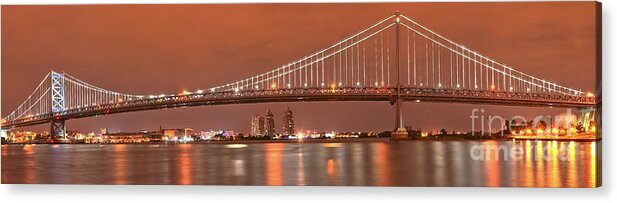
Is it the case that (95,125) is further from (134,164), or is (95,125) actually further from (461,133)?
(461,133)

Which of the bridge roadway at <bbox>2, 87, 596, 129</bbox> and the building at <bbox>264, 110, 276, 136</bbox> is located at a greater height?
the bridge roadway at <bbox>2, 87, 596, 129</bbox>

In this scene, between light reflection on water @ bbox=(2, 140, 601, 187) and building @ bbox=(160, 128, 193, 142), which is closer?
light reflection on water @ bbox=(2, 140, 601, 187)

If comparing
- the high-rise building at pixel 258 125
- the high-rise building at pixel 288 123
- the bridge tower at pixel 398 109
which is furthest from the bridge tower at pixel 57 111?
the bridge tower at pixel 398 109

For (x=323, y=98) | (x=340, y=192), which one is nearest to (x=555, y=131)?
(x=323, y=98)

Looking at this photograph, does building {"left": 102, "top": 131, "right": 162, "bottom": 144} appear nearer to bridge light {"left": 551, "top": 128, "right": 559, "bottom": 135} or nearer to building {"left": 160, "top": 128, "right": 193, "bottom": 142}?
building {"left": 160, "top": 128, "right": 193, "bottom": 142}

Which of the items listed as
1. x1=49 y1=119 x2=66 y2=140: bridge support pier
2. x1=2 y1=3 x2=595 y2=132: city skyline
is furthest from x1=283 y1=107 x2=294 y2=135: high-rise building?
x1=49 y1=119 x2=66 y2=140: bridge support pier

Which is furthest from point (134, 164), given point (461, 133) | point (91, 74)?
point (461, 133)
